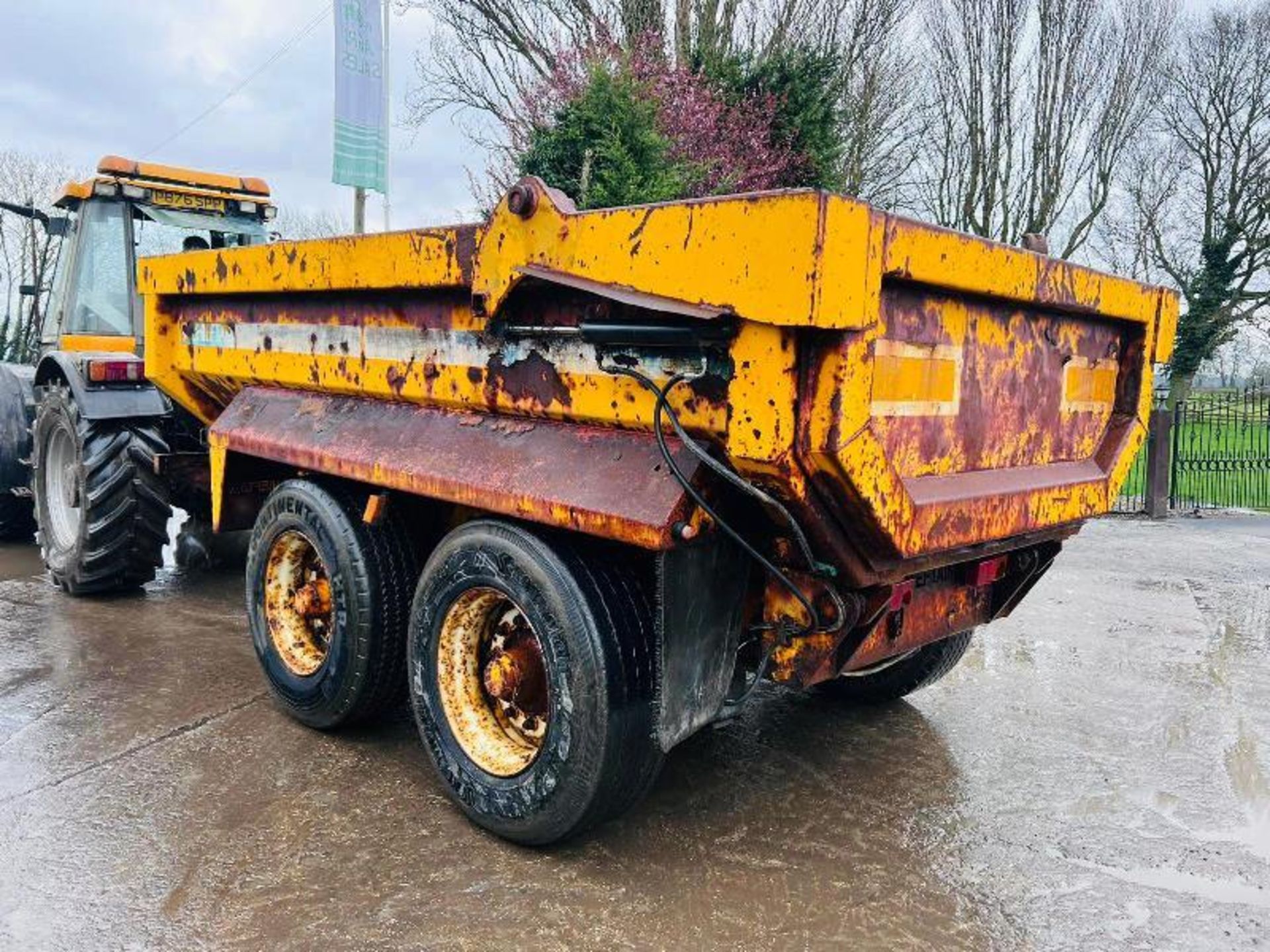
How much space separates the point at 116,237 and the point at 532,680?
4.72 metres

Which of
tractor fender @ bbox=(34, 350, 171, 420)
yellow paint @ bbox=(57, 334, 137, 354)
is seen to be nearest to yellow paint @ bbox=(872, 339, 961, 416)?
tractor fender @ bbox=(34, 350, 171, 420)

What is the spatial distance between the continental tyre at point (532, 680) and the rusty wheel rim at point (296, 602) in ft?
2.81

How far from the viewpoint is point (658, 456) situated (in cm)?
264

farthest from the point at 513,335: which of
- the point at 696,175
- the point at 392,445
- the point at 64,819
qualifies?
the point at 696,175

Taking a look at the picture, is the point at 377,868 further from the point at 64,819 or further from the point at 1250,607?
the point at 1250,607

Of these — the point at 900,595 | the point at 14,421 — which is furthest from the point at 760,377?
the point at 14,421

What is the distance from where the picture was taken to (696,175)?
11.9 meters

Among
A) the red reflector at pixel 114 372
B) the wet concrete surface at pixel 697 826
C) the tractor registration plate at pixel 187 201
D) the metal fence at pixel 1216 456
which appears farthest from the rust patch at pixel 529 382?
the metal fence at pixel 1216 456

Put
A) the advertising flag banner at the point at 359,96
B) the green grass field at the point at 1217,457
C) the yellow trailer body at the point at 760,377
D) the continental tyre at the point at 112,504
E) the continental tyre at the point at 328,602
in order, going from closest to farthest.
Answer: the yellow trailer body at the point at 760,377 → the continental tyre at the point at 328,602 → the continental tyre at the point at 112,504 → the advertising flag banner at the point at 359,96 → the green grass field at the point at 1217,457

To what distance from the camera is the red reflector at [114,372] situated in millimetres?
5617

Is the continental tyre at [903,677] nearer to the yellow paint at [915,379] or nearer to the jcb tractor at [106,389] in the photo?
the yellow paint at [915,379]

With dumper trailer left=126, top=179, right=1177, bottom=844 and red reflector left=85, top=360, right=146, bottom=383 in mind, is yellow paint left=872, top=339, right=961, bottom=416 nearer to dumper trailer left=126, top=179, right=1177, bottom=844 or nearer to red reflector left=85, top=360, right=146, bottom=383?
dumper trailer left=126, top=179, right=1177, bottom=844

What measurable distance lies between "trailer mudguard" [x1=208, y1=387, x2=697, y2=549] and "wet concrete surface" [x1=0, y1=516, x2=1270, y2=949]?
99 cm

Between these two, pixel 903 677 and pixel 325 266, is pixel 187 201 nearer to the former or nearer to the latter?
pixel 325 266
